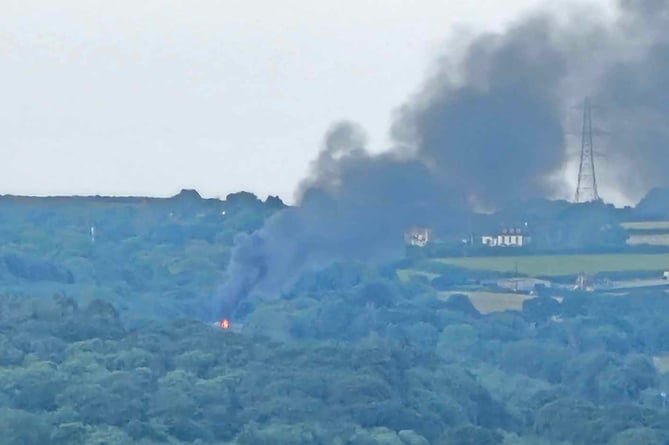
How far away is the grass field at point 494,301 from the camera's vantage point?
227 ft

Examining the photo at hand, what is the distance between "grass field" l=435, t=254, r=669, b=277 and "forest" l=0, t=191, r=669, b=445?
142 cm

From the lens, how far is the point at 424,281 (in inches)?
2960

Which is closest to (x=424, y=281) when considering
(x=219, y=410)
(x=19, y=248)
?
(x=19, y=248)

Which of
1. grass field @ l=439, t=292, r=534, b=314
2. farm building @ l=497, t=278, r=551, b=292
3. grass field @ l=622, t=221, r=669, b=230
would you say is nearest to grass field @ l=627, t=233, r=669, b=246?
grass field @ l=622, t=221, r=669, b=230

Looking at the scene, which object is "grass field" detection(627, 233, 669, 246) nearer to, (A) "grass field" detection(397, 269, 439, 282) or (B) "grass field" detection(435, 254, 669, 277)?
(B) "grass field" detection(435, 254, 669, 277)

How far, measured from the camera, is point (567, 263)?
244 ft

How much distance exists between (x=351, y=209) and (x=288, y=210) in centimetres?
570

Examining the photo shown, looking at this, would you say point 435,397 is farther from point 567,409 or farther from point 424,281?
point 424,281

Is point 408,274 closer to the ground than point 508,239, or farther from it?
closer to the ground

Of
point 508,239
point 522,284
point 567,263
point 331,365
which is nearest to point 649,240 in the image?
point 567,263

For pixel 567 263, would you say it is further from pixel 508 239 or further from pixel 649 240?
pixel 649 240

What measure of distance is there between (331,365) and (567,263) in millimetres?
24647

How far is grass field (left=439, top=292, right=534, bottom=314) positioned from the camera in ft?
227

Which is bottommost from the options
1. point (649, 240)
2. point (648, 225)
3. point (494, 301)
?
point (494, 301)
